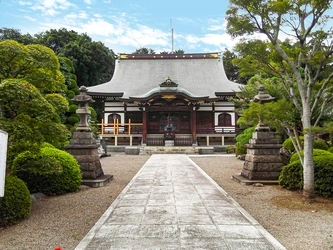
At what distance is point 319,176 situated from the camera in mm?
6422

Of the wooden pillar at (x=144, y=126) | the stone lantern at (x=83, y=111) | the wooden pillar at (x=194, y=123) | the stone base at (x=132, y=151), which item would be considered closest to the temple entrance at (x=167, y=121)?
the wooden pillar at (x=194, y=123)

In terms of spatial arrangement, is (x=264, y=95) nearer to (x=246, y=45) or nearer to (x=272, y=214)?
(x=246, y=45)

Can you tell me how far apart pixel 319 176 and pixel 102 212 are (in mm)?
4852

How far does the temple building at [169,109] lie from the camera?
2167cm

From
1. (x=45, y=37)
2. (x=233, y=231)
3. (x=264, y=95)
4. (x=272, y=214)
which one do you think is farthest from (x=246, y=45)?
(x=45, y=37)

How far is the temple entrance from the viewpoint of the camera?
23500 mm

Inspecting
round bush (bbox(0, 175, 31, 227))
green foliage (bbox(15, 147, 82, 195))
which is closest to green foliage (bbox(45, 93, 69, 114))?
green foliage (bbox(15, 147, 82, 195))

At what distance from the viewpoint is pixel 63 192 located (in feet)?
21.9

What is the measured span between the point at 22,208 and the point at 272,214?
4.30 meters

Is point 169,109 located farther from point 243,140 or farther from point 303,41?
point 303,41

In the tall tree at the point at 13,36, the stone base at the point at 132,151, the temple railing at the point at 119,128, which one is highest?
the tall tree at the point at 13,36

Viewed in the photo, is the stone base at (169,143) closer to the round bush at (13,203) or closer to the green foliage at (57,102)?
the green foliage at (57,102)

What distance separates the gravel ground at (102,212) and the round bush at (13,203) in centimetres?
13

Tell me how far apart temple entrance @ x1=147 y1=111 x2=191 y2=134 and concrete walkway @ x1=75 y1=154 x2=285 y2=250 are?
16796mm
